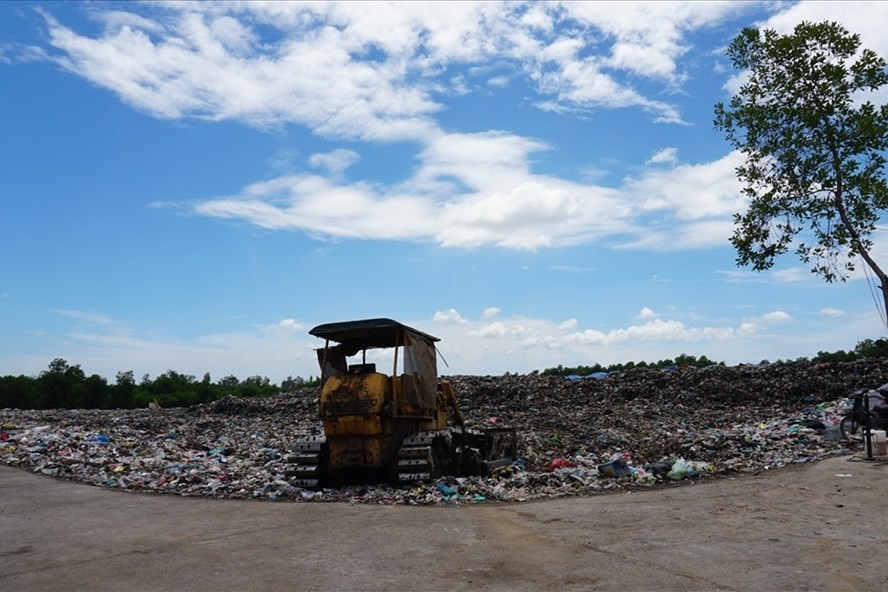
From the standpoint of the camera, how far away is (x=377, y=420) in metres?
9.02

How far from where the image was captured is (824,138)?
14.8m

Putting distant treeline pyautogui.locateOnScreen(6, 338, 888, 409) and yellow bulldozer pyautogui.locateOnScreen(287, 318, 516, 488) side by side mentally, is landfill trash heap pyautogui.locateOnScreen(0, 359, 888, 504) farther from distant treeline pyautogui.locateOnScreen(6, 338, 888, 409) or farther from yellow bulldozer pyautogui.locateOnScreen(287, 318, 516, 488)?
distant treeline pyautogui.locateOnScreen(6, 338, 888, 409)

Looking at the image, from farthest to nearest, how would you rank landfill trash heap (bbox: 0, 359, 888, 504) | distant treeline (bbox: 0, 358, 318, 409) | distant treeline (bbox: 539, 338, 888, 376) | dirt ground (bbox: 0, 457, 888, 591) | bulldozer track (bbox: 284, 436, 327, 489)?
distant treeline (bbox: 0, 358, 318, 409) → distant treeline (bbox: 539, 338, 888, 376) → bulldozer track (bbox: 284, 436, 327, 489) → landfill trash heap (bbox: 0, 359, 888, 504) → dirt ground (bbox: 0, 457, 888, 591)

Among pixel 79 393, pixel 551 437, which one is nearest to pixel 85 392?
pixel 79 393

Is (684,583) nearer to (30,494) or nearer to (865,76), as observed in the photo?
(30,494)

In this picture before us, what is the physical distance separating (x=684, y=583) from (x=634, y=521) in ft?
6.82


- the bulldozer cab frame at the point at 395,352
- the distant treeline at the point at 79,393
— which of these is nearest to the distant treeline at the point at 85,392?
the distant treeline at the point at 79,393

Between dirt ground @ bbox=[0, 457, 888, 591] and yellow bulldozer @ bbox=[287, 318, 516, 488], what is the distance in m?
1.11

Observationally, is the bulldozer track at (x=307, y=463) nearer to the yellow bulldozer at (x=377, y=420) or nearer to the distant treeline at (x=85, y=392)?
the yellow bulldozer at (x=377, y=420)

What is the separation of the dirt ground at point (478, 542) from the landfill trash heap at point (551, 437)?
88cm

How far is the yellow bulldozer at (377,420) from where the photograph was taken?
9.09 meters

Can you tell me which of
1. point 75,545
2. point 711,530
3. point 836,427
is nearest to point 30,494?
point 75,545

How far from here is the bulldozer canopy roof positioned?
378 inches

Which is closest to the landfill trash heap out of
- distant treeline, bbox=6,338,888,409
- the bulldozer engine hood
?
the bulldozer engine hood
